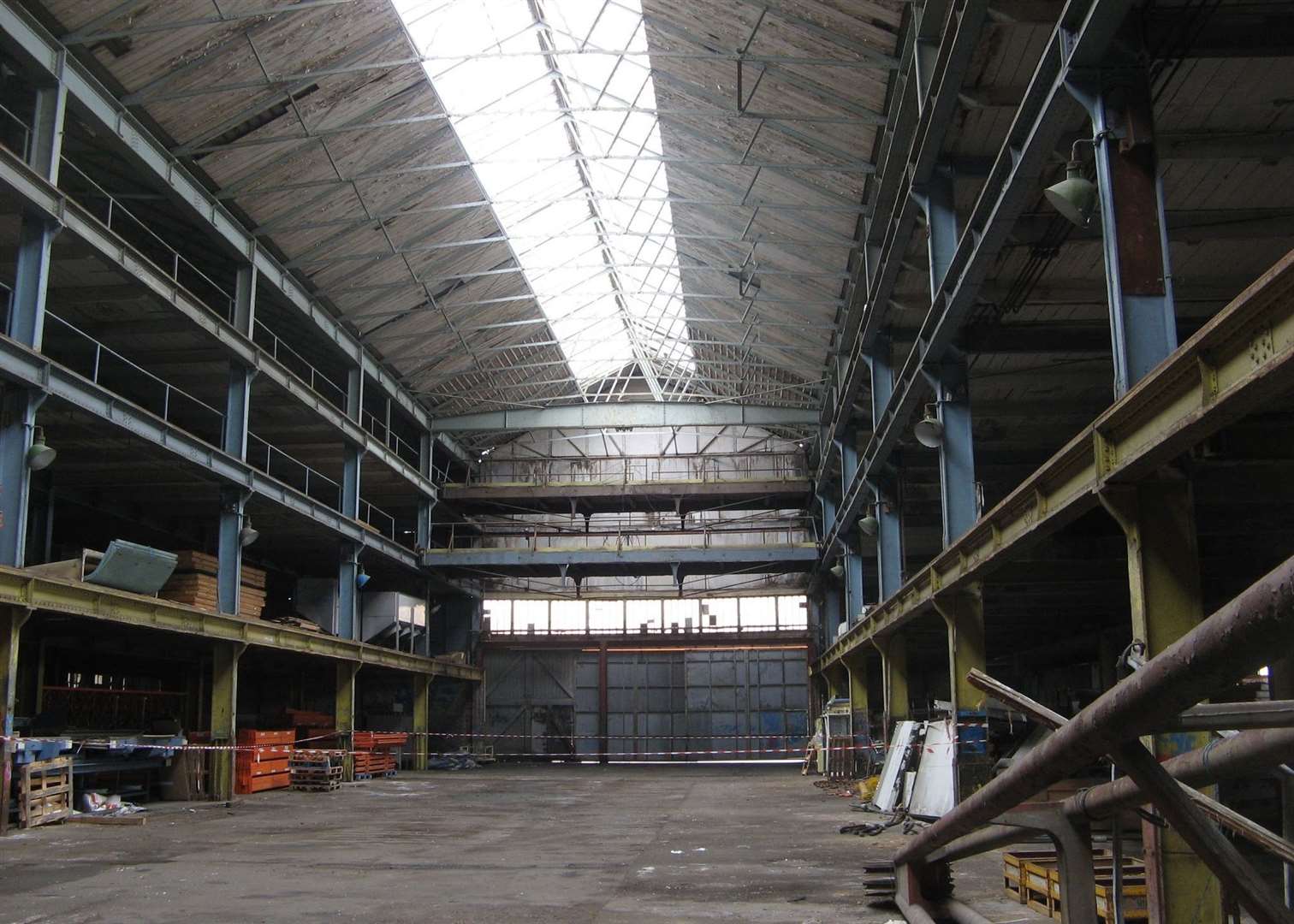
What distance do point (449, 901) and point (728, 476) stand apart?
36164 millimetres

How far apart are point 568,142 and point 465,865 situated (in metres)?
18.7

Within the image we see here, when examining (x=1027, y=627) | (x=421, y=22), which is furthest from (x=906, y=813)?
(x=421, y=22)

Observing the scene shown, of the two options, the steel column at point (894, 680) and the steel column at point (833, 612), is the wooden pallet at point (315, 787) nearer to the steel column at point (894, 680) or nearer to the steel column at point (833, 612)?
the steel column at point (894, 680)

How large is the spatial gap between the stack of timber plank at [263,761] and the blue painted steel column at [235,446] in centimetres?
405

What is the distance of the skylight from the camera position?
2184 centimetres

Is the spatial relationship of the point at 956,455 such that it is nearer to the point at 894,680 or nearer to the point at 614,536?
the point at 894,680

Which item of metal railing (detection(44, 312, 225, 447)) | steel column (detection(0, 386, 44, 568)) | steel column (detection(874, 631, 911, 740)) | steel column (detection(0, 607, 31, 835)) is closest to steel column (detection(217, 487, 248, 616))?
metal railing (detection(44, 312, 225, 447))

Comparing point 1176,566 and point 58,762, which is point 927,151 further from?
point 58,762

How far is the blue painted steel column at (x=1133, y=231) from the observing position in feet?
30.1

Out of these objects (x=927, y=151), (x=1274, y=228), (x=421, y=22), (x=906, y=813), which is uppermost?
(x=421, y=22)

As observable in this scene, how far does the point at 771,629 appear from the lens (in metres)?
44.6

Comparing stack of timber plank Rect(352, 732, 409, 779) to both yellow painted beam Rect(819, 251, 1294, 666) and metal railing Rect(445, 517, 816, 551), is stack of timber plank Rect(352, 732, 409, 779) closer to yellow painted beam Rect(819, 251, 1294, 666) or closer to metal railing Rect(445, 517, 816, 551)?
metal railing Rect(445, 517, 816, 551)

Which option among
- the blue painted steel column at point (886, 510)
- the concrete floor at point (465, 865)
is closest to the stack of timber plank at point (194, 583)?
the concrete floor at point (465, 865)

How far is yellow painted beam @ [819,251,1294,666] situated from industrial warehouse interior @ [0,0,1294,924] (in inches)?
1.9
